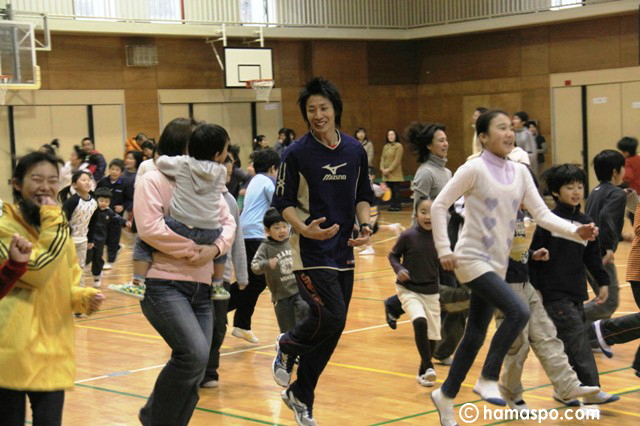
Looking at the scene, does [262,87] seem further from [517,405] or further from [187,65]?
Result: [517,405]

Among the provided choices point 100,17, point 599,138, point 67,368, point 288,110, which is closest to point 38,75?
point 100,17

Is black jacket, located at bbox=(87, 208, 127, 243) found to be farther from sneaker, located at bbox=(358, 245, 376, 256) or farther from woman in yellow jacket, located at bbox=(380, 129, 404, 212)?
woman in yellow jacket, located at bbox=(380, 129, 404, 212)

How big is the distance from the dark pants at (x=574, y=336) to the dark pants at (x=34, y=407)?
329 centimetres

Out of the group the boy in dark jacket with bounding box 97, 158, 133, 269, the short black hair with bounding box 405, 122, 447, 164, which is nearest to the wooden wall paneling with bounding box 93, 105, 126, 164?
the boy in dark jacket with bounding box 97, 158, 133, 269

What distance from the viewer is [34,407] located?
153 inches

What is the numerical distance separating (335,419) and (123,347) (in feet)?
11.2

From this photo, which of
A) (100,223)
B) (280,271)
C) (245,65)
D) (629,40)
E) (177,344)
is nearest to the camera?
(177,344)

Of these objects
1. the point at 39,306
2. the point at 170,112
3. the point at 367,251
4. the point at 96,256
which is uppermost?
the point at 170,112

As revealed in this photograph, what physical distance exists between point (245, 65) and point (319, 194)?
1790cm

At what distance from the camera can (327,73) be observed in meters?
24.9

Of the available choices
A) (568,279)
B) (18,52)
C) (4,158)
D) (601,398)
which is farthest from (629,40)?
(601,398)

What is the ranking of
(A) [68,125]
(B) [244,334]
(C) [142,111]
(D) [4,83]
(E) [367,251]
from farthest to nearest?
1. (C) [142,111]
2. (A) [68,125]
3. (D) [4,83]
4. (E) [367,251]
5. (B) [244,334]

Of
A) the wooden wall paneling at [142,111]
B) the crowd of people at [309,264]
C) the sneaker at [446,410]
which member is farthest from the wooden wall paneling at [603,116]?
the sneaker at [446,410]

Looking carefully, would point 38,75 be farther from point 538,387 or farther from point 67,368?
point 67,368
